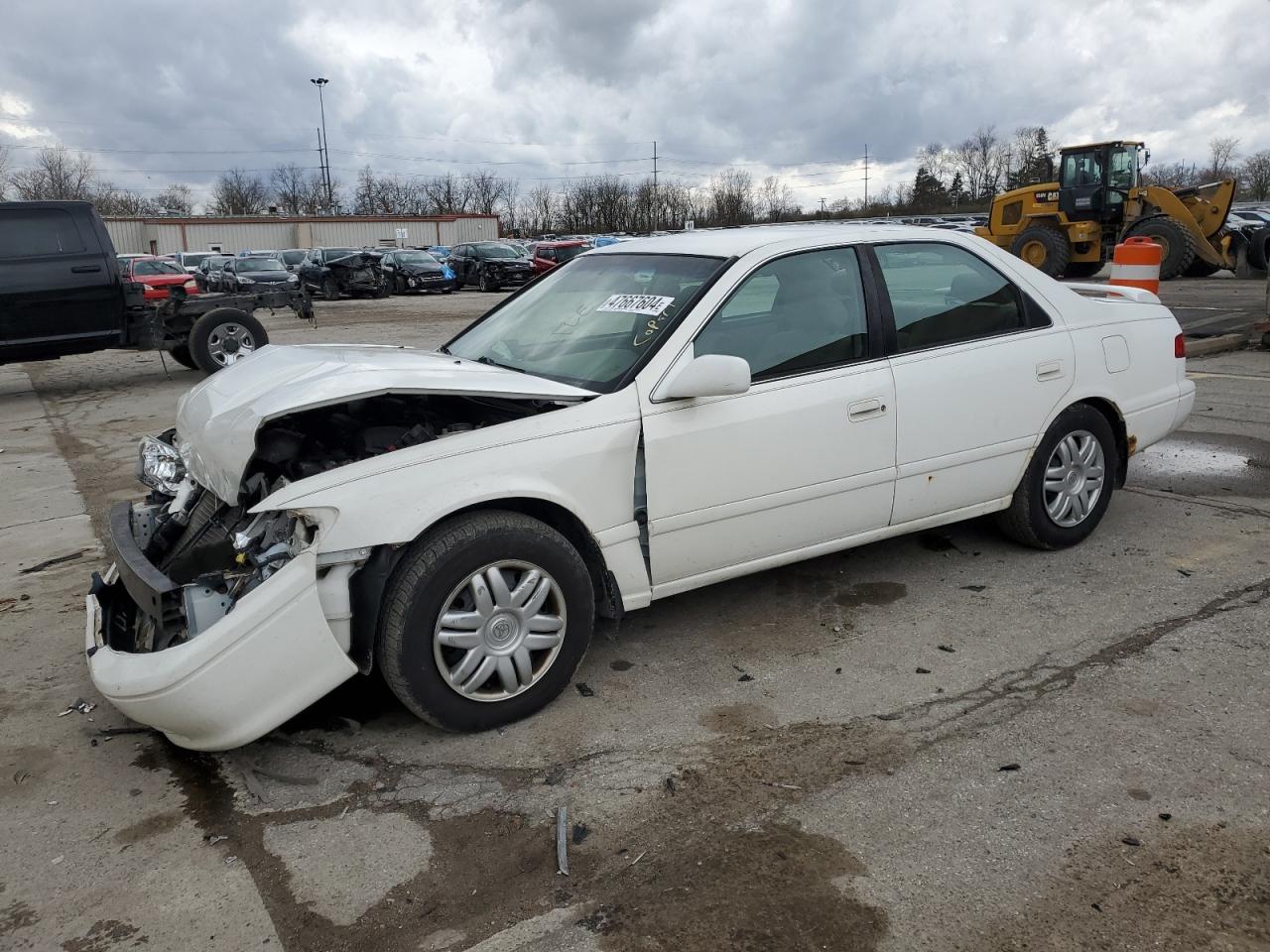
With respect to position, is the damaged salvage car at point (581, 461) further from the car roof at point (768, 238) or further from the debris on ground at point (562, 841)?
the debris on ground at point (562, 841)

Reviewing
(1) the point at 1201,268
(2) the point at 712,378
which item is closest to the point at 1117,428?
(2) the point at 712,378

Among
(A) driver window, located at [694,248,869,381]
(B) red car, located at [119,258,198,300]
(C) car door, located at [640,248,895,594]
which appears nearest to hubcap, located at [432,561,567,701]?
(C) car door, located at [640,248,895,594]

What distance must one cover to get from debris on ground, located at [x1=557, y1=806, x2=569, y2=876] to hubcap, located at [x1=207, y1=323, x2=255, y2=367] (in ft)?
33.5

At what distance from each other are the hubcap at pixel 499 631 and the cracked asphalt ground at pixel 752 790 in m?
0.20

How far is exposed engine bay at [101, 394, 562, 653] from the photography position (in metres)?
3.04

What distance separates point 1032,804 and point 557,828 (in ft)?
4.40

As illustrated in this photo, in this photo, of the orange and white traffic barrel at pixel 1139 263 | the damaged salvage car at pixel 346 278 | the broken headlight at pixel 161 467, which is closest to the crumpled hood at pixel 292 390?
the broken headlight at pixel 161 467

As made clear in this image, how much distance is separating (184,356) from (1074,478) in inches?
455

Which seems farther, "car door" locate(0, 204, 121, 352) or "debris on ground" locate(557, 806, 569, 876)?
"car door" locate(0, 204, 121, 352)

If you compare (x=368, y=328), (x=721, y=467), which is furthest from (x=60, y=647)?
(x=368, y=328)

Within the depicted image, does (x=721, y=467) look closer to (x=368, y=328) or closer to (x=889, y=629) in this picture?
(x=889, y=629)

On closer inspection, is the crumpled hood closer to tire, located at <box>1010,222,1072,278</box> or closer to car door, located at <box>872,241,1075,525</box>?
car door, located at <box>872,241,1075,525</box>

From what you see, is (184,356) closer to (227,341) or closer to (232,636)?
(227,341)

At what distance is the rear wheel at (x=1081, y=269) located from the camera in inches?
845
